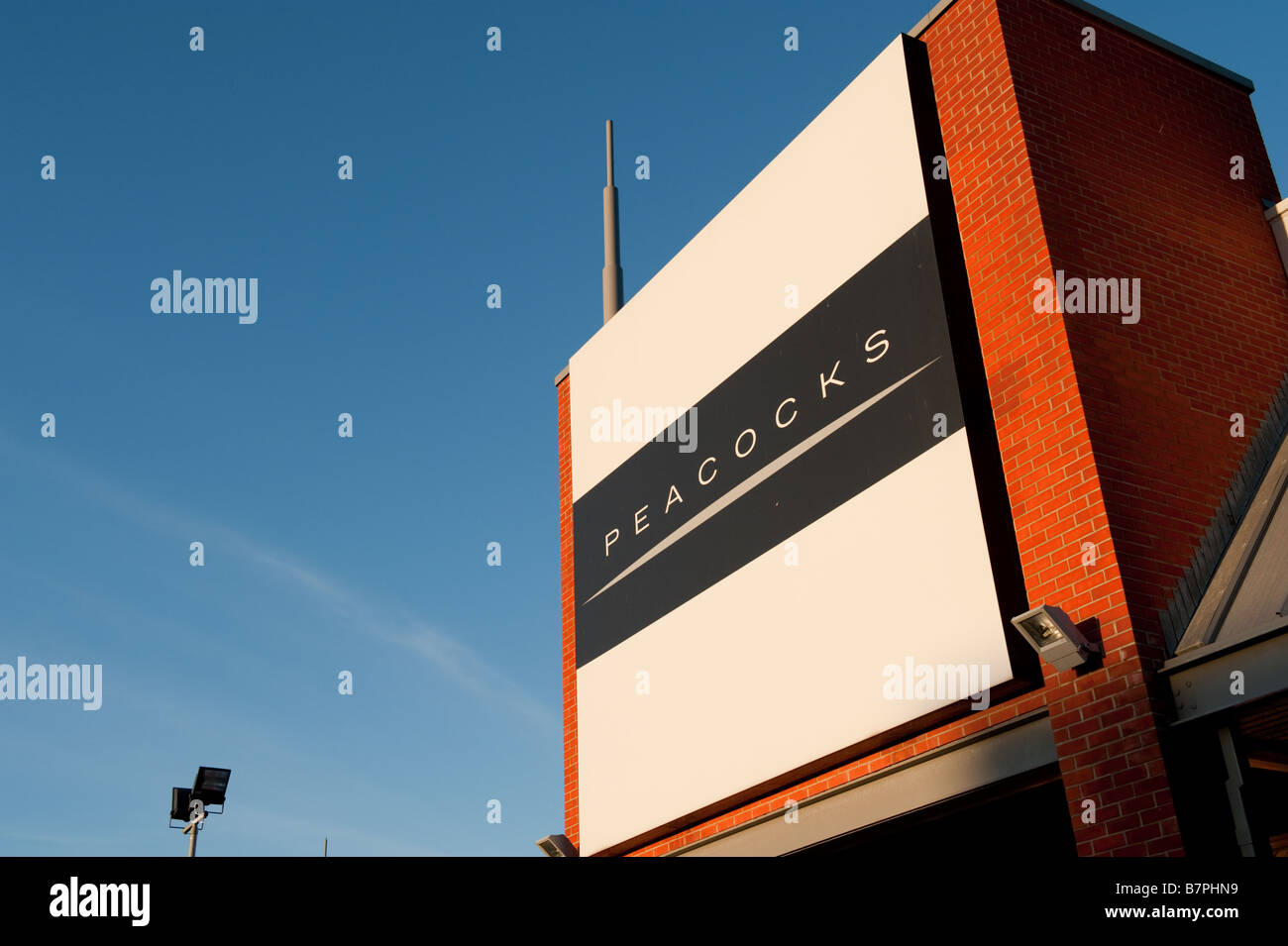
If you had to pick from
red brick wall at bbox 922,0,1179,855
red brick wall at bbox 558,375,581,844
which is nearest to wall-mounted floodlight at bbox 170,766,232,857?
red brick wall at bbox 558,375,581,844

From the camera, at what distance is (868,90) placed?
35.3 feet

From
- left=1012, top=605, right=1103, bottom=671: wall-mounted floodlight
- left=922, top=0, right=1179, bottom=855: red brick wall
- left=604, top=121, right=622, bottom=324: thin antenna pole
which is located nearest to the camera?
left=922, top=0, right=1179, bottom=855: red brick wall

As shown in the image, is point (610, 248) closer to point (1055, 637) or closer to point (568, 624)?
point (568, 624)

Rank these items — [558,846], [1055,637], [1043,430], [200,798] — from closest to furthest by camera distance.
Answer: [1055,637] → [1043,430] → [558,846] → [200,798]

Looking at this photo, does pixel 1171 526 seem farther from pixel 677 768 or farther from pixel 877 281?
pixel 677 768

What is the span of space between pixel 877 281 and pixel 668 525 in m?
3.64

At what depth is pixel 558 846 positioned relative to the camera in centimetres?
1317

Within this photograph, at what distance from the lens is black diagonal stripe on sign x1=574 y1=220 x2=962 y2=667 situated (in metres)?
9.57

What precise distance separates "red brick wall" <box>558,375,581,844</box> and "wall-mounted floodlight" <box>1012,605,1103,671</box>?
683 centimetres

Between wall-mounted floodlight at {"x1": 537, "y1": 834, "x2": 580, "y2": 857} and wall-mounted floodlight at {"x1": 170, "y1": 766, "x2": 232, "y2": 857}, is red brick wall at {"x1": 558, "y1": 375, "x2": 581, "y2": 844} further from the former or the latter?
wall-mounted floodlight at {"x1": 170, "y1": 766, "x2": 232, "y2": 857}

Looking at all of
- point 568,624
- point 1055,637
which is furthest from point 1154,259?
point 568,624

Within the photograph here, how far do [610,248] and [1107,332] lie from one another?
9.26 m
